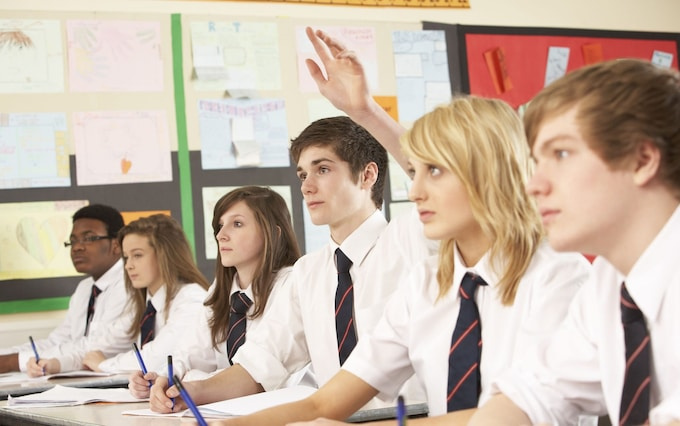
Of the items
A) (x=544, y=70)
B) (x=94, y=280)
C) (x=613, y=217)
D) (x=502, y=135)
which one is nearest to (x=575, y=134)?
(x=613, y=217)

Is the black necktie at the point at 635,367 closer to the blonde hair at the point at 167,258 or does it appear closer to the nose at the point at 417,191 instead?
the nose at the point at 417,191

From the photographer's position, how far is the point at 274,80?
4836 mm

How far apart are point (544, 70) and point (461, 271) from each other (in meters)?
3.84

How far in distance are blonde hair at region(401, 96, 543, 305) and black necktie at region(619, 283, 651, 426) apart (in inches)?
15.1

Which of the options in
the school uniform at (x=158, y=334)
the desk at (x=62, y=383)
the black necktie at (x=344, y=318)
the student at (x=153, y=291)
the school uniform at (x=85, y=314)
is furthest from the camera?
the school uniform at (x=85, y=314)

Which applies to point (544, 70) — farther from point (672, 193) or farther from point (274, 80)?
point (672, 193)

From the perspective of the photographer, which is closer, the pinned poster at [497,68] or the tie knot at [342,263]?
the tie knot at [342,263]

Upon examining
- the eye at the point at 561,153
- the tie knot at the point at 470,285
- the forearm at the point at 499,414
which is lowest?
the forearm at the point at 499,414

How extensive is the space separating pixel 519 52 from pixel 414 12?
0.70m

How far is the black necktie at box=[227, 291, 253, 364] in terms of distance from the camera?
116 inches

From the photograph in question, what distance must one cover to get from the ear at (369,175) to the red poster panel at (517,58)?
8.60ft

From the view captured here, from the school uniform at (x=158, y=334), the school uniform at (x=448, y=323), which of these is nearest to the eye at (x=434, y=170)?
the school uniform at (x=448, y=323)

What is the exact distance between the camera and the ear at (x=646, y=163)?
126 centimetres

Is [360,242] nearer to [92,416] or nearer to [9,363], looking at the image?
[92,416]
